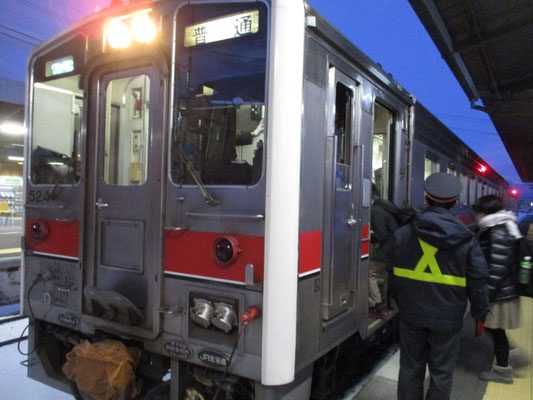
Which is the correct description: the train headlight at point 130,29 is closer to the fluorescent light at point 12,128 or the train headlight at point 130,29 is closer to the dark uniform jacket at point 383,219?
the dark uniform jacket at point 383,219

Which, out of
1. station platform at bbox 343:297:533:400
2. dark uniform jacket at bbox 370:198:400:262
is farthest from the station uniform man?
dark uniform jacket at bbox 370:198:400:262

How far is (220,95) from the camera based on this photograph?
2.53 metres

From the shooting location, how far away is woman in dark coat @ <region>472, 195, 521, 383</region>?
3615mm

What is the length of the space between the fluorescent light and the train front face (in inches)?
316

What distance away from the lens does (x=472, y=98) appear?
13383 millimetres

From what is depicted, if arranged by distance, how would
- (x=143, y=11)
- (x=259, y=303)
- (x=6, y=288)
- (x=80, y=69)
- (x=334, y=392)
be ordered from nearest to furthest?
(x=259, y=303) < (x=143, y=11) < (x=80, y=69) < (x=334, y=392) < (x=6, y=288)

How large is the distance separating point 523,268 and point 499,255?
0.91 ft

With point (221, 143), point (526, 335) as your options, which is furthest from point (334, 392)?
point (526, 335)

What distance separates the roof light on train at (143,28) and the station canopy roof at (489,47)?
688cm

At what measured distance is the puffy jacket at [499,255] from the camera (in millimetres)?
3607

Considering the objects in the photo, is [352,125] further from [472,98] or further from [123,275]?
[472,98]

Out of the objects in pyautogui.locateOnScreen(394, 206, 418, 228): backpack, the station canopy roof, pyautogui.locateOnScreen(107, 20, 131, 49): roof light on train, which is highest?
the station canopy roof

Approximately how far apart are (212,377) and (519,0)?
29.2 feet

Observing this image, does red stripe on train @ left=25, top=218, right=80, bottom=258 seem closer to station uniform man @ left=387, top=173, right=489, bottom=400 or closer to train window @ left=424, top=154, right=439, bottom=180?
station uniform man @ left=387, top=173, right=489, bottom=400
